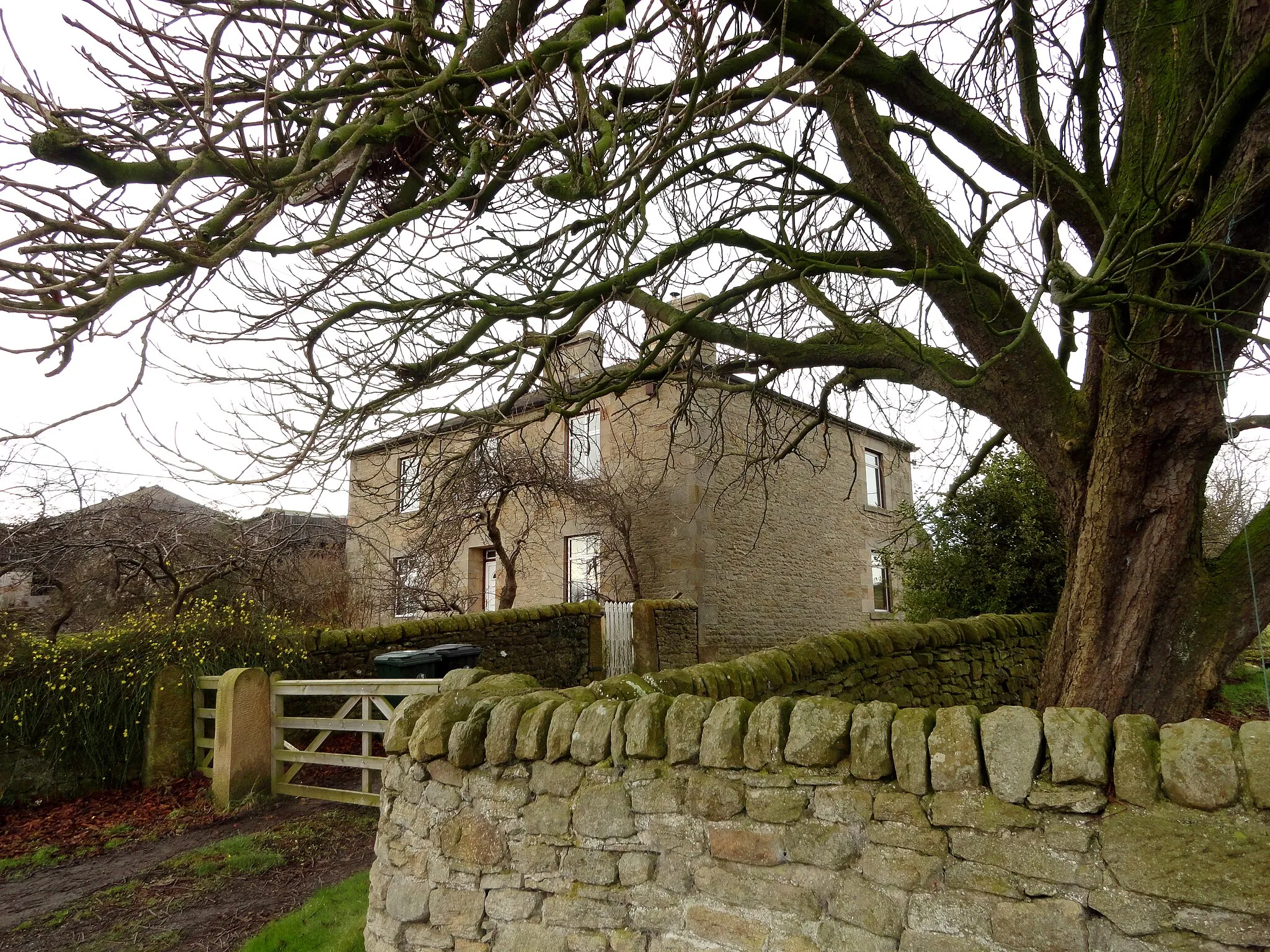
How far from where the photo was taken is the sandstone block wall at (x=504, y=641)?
884cm

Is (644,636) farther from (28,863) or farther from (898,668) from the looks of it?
(28,863)

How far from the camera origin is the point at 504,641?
34.0 feet

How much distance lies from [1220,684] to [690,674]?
3.83 meters

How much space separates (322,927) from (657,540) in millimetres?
10636

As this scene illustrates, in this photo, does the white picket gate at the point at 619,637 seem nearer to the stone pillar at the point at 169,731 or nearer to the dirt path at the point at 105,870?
the dirt path at the point at 105,870

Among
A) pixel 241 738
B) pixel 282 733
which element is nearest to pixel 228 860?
pixel 241 738

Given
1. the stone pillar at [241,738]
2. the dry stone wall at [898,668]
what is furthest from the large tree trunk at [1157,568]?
the stone pillar at [241,738]

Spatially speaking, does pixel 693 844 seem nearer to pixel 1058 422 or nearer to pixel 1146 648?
pixel 1146 648

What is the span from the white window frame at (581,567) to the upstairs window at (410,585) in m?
2.92

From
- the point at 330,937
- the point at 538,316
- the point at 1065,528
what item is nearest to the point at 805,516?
the point at 1065,528

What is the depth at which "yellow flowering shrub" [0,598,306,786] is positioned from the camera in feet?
23.5

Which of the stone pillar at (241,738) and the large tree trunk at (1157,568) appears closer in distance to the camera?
the large tree trunk at (1157,568)

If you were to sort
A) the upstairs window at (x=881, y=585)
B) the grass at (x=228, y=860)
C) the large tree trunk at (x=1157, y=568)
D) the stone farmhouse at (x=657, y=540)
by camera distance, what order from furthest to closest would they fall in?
the upstairs window at (x=881, y=585), the stone farmhouse at (x=657, y=540), the grass at (x=228, y=860), the large tree trunk at (x=1157, y=568)

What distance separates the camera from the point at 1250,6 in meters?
4.38
